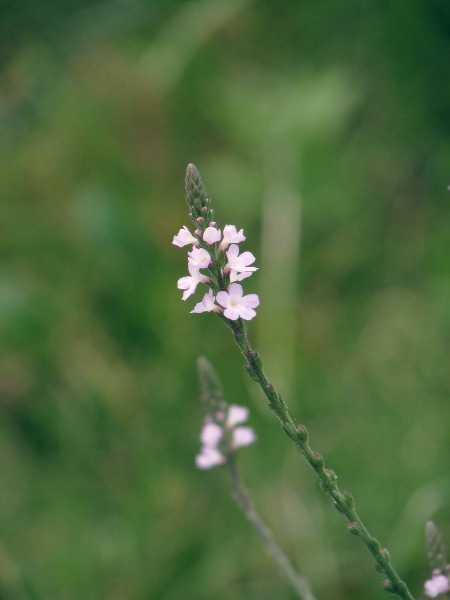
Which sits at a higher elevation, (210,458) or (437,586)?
(210,458)

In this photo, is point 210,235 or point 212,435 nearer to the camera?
point 210,235

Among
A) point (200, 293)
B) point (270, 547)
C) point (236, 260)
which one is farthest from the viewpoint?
point (200, 293)

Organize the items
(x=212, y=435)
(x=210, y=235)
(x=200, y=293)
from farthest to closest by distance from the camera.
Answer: (x=200, y=293)
(x=212, y=435)
(x=210, y=235)

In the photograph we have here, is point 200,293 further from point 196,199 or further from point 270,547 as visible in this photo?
point 196,199

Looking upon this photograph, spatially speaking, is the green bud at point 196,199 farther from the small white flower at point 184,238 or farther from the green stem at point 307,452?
the green stem at point 307,452

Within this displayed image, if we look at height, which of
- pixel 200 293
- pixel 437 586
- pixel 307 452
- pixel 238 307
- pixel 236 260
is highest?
pixel 200 293

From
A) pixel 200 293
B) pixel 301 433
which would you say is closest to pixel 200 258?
pixel 301 433

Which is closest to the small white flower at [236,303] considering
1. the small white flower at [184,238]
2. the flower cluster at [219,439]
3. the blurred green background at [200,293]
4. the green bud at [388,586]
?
the small white flower at [184,238]

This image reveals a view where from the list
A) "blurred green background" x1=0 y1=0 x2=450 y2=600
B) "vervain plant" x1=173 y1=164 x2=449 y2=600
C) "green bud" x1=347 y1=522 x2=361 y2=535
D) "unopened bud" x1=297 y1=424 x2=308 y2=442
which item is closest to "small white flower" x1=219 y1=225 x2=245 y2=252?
"vervain plant" x1=173 y1=164 x2=449 y2=600
